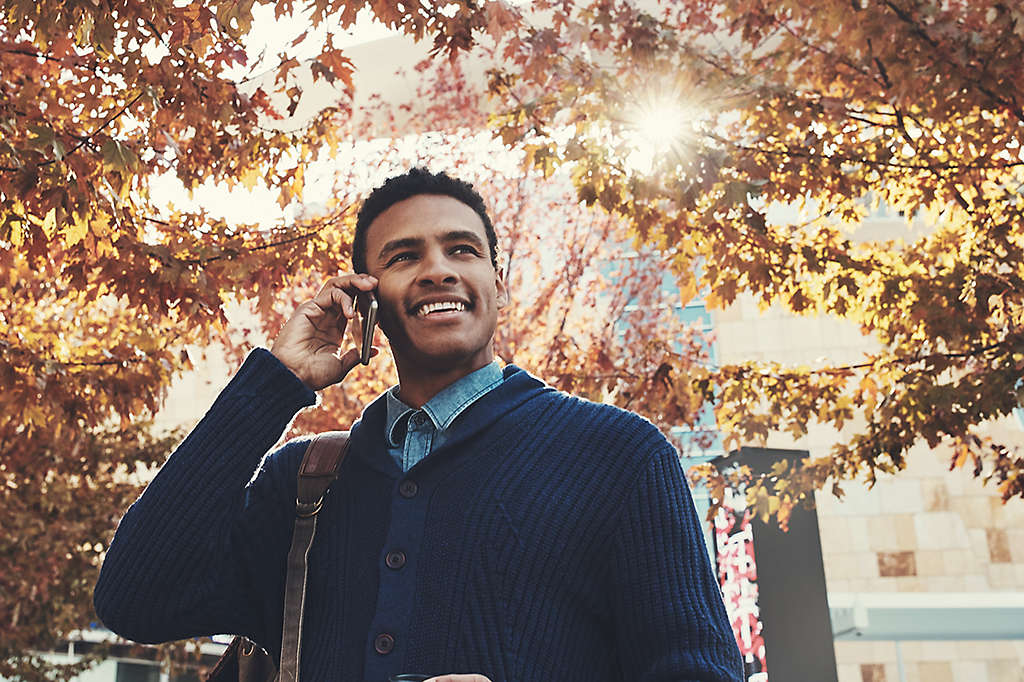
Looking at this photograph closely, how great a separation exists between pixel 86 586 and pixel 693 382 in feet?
23.5

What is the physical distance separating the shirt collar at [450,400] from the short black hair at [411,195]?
0.31 metres

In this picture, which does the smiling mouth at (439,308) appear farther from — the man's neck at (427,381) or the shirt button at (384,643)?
the shirt button at (384,643)

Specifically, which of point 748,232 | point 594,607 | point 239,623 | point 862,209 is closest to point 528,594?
point 594,607

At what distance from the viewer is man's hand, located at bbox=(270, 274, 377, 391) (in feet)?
Result: 6.79

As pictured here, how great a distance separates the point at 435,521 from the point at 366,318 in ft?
1.83

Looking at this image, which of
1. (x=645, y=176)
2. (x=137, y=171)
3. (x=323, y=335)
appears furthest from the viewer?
(x=645, y=176)

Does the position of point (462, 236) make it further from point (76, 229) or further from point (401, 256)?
point (76, 229)

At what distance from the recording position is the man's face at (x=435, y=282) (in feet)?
6.78

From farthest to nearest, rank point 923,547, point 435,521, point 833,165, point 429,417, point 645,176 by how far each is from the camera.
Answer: point 923,547
point 833,165
point 645,176
point 429,417
point 435,521

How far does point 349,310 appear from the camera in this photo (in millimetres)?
2148

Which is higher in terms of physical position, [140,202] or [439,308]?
[140,202]

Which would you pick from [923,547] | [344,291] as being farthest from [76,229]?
[923,547]

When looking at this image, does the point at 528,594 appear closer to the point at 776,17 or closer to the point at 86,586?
the point at 776,17

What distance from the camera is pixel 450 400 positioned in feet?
6.59
